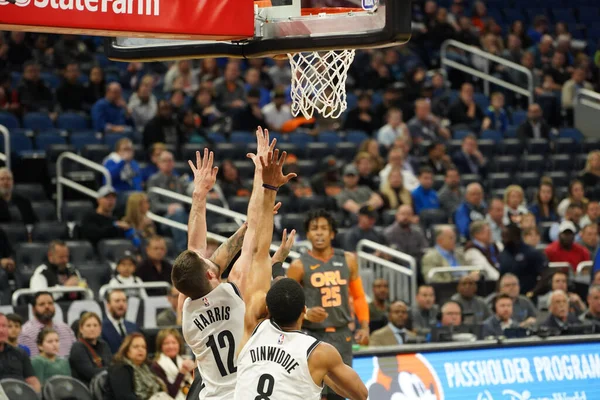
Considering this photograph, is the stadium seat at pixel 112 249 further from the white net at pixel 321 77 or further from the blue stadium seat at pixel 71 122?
the white net at pixel 321 77

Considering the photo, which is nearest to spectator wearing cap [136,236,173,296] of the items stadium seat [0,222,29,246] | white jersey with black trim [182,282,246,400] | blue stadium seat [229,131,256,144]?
stadium seat [0,222,29,246]

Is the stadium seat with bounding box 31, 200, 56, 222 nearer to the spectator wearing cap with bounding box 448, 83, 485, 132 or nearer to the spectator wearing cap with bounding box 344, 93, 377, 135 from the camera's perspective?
the spectator wearing cap with bounding box 344, 93, 377, 135

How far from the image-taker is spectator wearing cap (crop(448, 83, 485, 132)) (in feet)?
61.4

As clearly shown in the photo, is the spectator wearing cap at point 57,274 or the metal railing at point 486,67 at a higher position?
the metal railing at point 486,67

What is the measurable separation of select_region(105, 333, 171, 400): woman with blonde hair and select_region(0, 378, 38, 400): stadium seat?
2.32ft

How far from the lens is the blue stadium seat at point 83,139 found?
15156 millimetres

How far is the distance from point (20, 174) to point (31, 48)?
3.32m

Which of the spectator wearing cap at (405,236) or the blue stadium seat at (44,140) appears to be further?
the blue stadium seat at (44,140)

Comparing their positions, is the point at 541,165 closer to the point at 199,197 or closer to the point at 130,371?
the point at 130,371

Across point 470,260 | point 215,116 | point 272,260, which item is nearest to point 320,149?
point 215,116

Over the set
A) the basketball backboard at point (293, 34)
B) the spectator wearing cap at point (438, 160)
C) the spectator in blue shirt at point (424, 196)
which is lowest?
the spectator in blue shirt at point (424, 196)

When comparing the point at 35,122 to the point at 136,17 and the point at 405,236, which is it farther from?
the point at 136,17

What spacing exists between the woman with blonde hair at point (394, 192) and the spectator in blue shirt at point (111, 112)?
3570mm

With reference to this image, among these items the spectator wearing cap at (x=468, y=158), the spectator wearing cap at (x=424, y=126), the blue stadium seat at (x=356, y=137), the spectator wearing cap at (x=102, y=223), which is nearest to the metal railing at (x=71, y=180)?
the spectator wearing cap at (x=102, y=223)
